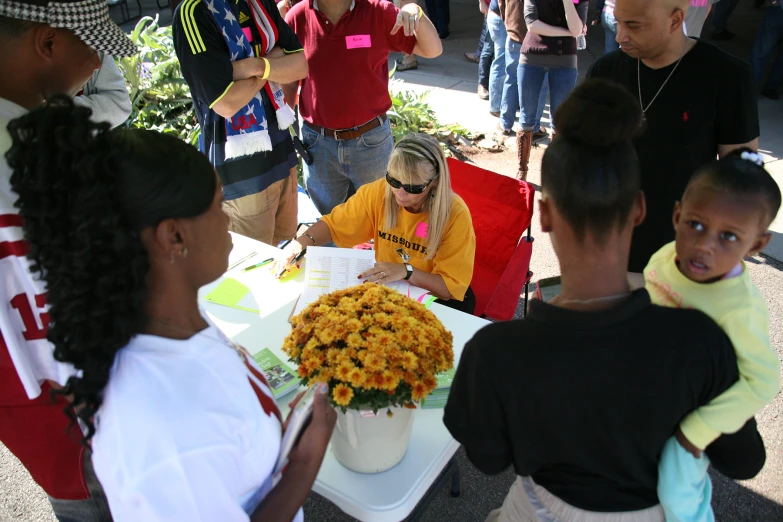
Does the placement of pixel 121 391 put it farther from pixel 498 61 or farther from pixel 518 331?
pixel 498 61

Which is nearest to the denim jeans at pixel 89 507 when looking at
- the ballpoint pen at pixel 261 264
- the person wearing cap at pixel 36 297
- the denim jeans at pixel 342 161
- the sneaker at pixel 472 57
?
the person wearing cap at pixel 36 297

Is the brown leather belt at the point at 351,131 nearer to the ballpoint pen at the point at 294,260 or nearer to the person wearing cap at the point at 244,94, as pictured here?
the person wearing cap at the point at 244,94

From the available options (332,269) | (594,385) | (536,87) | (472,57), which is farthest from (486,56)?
(594,385)

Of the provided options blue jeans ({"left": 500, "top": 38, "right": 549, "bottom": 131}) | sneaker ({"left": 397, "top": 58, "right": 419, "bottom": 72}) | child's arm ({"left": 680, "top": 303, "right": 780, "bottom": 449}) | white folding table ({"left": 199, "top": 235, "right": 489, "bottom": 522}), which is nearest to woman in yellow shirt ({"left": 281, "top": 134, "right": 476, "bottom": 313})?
white folding table ({"left": 199, "top": 235, "right": 489, "bottom": 522})

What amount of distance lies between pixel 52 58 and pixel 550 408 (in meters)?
1.50

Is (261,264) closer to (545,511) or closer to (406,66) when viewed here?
(545,511)

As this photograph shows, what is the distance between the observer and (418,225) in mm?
2531

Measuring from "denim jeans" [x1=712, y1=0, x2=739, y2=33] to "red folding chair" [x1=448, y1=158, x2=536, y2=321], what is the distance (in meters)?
8.06

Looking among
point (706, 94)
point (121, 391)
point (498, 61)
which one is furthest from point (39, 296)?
point (498, 61)

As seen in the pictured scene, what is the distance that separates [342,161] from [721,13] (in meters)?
8.40

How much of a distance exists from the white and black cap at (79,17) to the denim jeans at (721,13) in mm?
9689

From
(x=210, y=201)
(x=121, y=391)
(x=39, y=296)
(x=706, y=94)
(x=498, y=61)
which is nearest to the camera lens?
(x=121, y=391)

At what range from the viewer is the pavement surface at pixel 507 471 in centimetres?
244

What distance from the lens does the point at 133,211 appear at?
3.17ft
